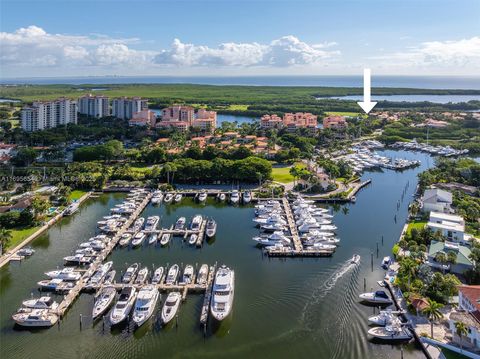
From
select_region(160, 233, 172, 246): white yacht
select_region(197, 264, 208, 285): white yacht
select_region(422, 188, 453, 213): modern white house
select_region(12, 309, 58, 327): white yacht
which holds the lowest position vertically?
select_region(12, 309, 58, 327): white yacht

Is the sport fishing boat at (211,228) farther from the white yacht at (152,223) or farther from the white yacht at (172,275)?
the white yacht at (172,275)

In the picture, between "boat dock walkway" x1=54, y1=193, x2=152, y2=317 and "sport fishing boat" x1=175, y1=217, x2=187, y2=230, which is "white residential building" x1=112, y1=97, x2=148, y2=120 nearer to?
"boat dock walkway" x1=54, y1=193, x2=152, y2=317

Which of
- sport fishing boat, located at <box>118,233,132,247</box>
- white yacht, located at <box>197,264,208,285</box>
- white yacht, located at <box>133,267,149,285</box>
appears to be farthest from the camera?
sport fishing boat, located at <box>118,233,132,247</box>

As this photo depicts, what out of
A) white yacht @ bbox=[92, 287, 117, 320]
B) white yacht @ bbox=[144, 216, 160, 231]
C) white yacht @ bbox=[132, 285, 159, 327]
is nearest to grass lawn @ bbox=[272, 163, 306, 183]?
white yacht @ bbox=[144, 216, 160, 231]

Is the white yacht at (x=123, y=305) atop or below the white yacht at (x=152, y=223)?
below

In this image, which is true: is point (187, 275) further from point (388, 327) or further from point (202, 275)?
point (388, 327)

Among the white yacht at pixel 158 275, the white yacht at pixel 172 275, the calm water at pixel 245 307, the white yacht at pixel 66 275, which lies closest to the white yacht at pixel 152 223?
the calm water at pixel 245 307
